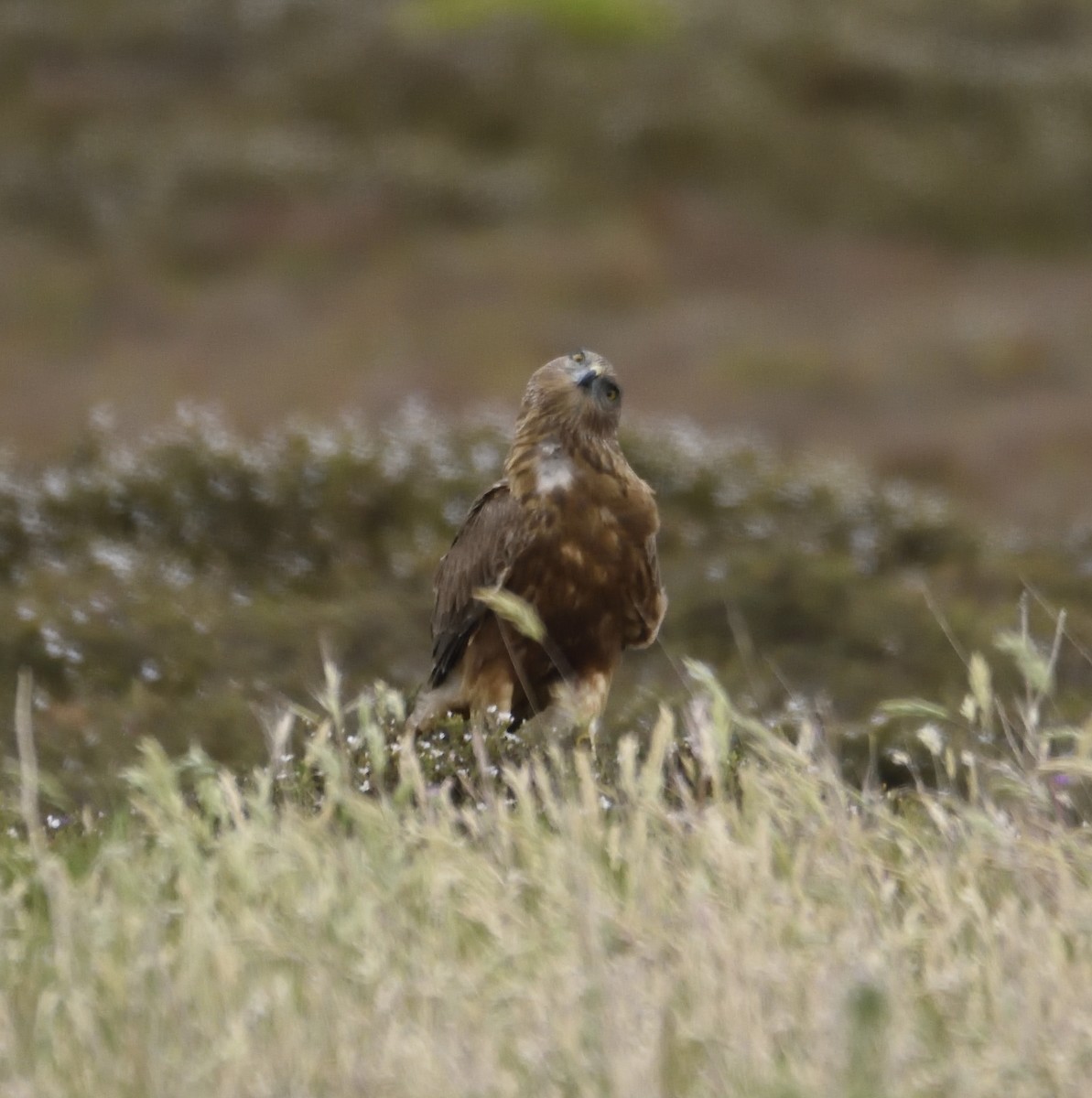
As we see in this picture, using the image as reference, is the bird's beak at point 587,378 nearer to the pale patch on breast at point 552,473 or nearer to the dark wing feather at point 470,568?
the pale patch on breast at point 552,473

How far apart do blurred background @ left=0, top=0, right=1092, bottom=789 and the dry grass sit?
0.52 meters

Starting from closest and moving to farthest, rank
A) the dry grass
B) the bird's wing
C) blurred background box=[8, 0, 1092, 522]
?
1. the dry grass
2. the bird's wing
3. blurred background box=[8, 0, 1092, 522]

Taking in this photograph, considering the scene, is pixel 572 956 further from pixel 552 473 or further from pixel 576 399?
pixel 576 399

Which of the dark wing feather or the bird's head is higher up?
the bird's head

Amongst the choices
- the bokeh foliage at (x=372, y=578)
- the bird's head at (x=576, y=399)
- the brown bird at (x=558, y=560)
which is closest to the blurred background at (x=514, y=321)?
the bokeh foliage at (x=372, y=578)

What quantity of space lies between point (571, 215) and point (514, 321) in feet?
14.9

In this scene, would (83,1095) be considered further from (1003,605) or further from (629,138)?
(629,138)

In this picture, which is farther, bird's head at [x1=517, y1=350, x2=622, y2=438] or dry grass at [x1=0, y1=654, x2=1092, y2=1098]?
bird's head at [x1=517, y1=350, x2=622, y2=438]

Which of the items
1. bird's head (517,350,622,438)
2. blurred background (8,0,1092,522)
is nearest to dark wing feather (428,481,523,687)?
bird's head (517,350,622,438)

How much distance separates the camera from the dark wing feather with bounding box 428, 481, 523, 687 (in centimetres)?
566

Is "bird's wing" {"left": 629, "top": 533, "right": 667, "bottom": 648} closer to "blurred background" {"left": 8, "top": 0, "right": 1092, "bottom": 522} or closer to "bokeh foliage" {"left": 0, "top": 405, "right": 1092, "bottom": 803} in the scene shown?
"bokeh foliage" {"left": 0, "top": 405, "right": 1092, "bottom": 803}

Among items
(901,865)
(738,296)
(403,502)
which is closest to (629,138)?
(738,296)

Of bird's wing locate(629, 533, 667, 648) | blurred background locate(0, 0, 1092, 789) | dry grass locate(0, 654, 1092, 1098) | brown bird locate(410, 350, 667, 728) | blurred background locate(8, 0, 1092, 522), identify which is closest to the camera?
dry grass locate(0, 654, 1092, 1098)

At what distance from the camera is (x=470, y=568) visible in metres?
5.79
